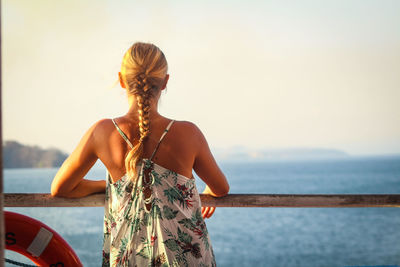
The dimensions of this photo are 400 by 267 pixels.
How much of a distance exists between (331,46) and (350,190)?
83.2 ft

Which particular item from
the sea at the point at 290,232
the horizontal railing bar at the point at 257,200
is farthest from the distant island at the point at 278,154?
the horizontal railing bar at the point at 257,200

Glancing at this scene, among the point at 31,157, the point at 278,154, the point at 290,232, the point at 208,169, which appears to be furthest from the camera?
the point at 278,154

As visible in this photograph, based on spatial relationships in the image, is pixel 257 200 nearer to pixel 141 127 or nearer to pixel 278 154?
pixel 141 127

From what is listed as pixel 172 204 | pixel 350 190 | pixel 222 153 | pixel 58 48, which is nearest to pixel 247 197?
pixel 172 204

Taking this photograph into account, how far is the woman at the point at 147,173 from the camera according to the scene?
152cm

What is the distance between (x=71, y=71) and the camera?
7756cm

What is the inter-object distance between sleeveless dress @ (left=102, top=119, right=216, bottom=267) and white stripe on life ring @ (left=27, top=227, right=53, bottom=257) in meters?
0.55

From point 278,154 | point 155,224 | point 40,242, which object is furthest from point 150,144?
point 278,154

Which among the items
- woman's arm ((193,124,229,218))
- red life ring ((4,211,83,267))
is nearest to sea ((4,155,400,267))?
red life ring ((4,211,83,267))

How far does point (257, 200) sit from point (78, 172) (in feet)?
2.66

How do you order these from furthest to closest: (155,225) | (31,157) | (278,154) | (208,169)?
(278,154) < (31,157) < (208,169) < (155,225)

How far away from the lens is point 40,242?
A: 1.97 meters

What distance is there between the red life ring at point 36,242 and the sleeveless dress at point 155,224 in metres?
0.53

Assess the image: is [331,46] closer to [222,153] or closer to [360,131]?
[360,131]
